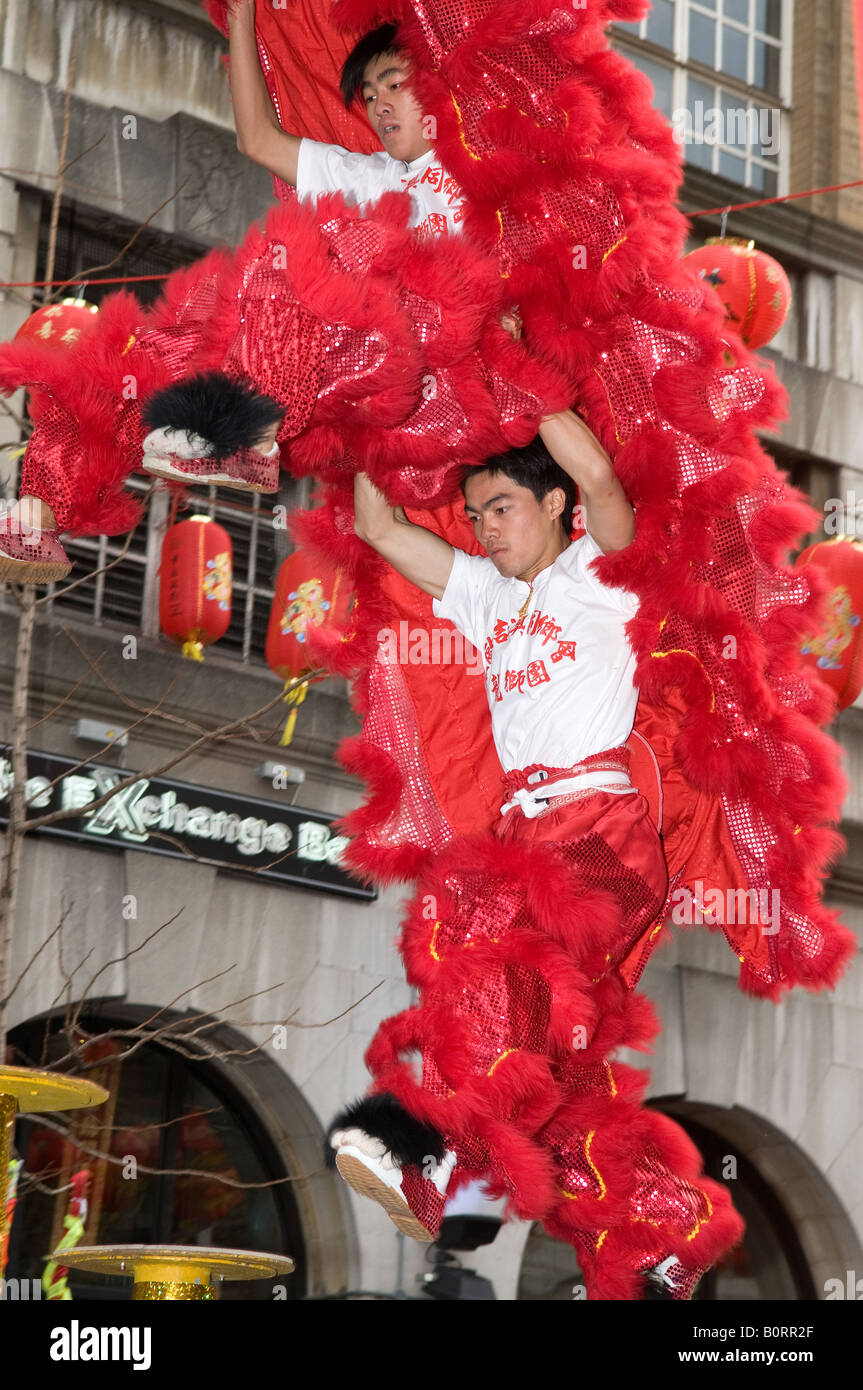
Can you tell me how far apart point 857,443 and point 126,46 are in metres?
4.77

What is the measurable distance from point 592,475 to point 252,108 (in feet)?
3.99

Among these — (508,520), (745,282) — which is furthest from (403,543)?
(745,282)

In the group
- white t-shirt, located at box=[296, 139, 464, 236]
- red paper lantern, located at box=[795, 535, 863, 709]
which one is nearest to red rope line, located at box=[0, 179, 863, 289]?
red paper lantern, located at box=[795, 535, 863, 709]

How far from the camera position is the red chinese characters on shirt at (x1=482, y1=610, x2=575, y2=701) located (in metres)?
3.75

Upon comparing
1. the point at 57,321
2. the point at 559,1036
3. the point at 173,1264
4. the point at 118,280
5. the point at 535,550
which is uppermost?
the point at 118,280

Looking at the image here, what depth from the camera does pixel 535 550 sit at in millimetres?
3846

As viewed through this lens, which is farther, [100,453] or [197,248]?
[197,248]

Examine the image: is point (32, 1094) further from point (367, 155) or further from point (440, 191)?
point (367, 155)

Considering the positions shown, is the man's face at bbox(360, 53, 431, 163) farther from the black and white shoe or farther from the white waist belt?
the black and white shoe

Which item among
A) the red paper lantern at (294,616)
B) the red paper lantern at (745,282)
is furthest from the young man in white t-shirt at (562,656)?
the red paper lantern at (745,282)

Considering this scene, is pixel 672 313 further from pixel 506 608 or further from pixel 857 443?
pixel 857 443

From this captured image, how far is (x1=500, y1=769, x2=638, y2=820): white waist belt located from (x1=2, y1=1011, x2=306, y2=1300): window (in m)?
3.82

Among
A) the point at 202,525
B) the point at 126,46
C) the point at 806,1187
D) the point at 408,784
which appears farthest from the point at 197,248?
the point at 806,1187
